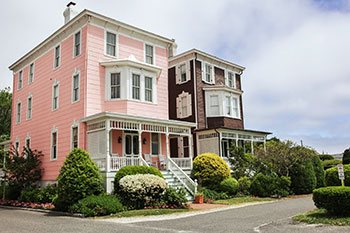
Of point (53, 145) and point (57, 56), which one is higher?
point (57, 56)

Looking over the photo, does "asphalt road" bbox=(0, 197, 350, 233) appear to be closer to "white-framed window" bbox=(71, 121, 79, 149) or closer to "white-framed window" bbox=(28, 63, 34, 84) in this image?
"white-framed window" bbox=(71, 121, 79, 149)

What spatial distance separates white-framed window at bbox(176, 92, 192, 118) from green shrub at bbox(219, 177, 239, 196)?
943 centimetres

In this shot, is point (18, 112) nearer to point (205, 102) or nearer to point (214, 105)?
point (205, 102)

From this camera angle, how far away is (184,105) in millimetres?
29172

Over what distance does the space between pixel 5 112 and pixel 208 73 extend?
27.2 meters

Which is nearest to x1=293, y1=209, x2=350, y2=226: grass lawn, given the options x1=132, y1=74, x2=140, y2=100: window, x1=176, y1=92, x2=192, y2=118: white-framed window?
x1=132, y1=74, x2=140, y2=100: window

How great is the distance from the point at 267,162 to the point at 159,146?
7183mm

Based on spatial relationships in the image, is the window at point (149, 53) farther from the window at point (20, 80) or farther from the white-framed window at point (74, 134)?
the window at point (20, 80)

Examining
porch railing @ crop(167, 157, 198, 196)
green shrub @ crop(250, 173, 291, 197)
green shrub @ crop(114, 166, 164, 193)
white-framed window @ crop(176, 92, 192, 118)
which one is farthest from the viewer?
white-framed window @ crop(176, 92, 192, 118)

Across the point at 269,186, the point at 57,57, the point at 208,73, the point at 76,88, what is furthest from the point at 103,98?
the point at 208,73

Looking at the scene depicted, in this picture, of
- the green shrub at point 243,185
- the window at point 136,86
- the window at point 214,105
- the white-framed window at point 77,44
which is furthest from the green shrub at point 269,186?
the white-framed window at point 77,44

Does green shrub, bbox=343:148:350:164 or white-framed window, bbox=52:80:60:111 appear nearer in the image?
white-framed window, bbox=52:80:60:111

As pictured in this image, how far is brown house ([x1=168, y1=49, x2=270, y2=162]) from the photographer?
87.6 feet

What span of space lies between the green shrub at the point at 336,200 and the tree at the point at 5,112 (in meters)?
38.8
